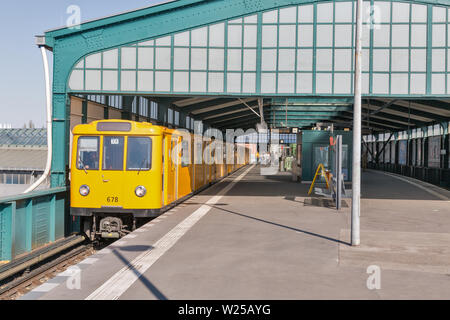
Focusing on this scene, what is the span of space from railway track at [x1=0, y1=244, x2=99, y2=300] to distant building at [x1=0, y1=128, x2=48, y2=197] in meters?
48.3

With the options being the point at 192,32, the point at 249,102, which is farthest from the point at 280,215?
the point at 249,102

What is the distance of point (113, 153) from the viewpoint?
41.1 feet

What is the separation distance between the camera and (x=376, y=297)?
6.36m

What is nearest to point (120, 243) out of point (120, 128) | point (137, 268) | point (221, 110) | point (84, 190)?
point (137, 268)

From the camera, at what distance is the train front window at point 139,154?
12445 millimetres

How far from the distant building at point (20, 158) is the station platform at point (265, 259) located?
1996 inches

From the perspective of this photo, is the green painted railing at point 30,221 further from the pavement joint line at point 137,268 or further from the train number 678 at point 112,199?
the pavement joint line at point 137,268

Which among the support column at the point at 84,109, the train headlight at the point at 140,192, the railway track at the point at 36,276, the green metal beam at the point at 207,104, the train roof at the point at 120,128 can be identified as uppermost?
the green metal beam at the point at 207,104

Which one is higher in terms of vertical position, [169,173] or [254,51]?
[254,51]

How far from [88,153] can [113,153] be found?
0.65m

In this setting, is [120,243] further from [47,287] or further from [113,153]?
[113,153]

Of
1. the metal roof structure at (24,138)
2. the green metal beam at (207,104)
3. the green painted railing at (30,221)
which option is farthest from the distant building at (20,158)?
the green painted railing at (30,221)

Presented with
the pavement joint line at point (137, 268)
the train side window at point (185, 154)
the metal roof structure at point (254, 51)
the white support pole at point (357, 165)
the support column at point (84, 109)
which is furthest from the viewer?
the support column at point (84, 109)
